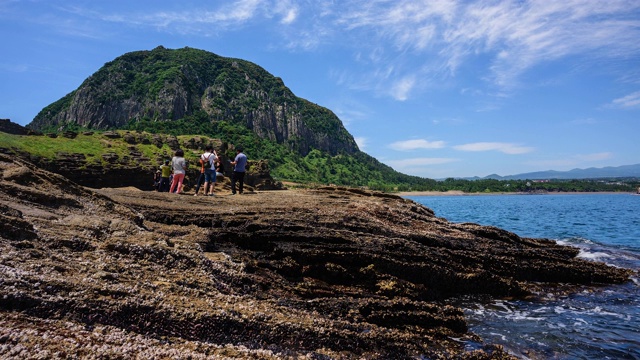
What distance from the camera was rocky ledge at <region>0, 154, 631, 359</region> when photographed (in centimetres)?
541

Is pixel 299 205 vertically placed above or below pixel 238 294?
above

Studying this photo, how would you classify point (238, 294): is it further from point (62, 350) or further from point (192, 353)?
point (62, 350)

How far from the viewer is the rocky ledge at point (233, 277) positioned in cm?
541

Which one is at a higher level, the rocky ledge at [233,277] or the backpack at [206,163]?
the backpack at [206,163]

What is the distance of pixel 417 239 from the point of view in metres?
15.7

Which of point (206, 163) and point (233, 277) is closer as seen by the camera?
point (233, 277)

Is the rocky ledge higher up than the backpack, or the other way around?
the backpack

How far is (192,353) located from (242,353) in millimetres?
809

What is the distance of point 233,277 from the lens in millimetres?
9039

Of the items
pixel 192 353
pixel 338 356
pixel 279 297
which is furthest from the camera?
pixel 279 297

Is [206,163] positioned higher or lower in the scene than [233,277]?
higher

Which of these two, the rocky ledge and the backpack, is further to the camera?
the backpack

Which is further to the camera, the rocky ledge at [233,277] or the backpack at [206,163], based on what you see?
the backpack at [206,163]

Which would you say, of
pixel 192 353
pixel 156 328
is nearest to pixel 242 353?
pixel 192 353
